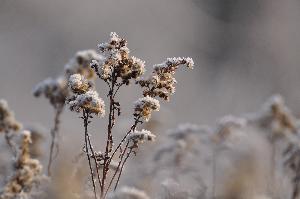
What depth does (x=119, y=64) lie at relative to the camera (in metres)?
14.7

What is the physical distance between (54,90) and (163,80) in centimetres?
734

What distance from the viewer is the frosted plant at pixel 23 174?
17875 millimetres

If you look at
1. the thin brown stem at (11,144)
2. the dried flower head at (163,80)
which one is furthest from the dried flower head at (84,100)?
the thin brown stem at (11,144)

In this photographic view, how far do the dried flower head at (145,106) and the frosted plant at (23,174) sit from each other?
12.8 feet

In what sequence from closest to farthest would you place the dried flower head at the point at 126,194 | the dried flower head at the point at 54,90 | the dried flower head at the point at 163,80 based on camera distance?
the dried flower head at the point at 163,80, the dried flower head at the point at 126,194, the dried flower head at the point at 54,90

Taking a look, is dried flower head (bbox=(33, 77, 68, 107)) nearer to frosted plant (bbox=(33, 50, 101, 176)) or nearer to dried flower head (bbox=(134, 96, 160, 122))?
frosted plant (bbox=(33, 50, 101, 176))

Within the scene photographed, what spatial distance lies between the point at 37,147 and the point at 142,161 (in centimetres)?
702

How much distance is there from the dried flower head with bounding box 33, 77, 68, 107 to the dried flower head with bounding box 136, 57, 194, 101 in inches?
277

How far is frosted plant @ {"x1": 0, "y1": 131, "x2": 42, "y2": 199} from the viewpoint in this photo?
1788 cm

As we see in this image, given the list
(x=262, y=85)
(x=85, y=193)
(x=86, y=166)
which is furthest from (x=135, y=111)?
(x=262, y=85)

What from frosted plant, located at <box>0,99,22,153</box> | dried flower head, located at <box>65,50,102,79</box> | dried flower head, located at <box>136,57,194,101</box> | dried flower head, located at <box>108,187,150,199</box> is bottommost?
dried flower head, located at <box>108,187,150,199</box>

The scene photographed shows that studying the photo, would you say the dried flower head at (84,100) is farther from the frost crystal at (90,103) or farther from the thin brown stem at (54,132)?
the thin brown stem at (54,132)

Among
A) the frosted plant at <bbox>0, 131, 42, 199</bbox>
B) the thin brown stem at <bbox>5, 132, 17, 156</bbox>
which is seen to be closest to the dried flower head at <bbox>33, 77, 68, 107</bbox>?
the thin brown stem at <bbox>5, 132, 17, 156</bbox>

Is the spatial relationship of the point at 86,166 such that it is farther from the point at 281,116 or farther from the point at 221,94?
the point at 221,94
